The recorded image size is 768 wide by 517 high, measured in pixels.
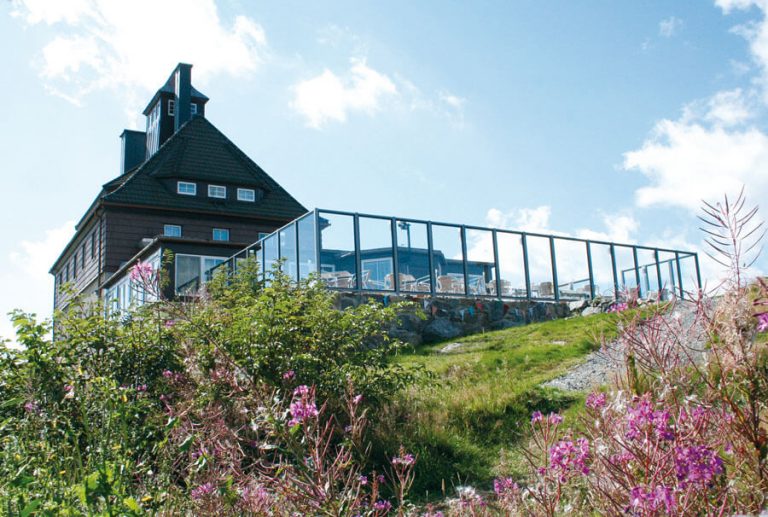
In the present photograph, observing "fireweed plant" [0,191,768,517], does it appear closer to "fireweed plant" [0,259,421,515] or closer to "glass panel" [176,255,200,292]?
"fireweed plant" [0,259,421,515]

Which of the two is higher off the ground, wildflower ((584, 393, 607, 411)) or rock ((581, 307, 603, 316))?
rock ((581, 307, 603, 316))

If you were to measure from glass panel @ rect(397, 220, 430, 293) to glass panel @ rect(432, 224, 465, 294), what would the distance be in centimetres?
29

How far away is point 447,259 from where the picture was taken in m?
17.1

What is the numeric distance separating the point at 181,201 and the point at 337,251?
49.0 feet

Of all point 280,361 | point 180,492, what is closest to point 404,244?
point 280,361

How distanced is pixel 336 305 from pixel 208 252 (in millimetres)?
8252

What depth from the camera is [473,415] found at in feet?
24.0

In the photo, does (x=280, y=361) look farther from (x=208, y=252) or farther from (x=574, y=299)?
(x=208, y=252)

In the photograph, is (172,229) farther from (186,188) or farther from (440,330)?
(440,330)

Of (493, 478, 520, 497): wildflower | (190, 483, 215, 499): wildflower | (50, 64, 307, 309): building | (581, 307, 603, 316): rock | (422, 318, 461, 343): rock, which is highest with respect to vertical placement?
(50, 64, 307, 309): building

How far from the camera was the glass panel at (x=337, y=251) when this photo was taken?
50.0 ft

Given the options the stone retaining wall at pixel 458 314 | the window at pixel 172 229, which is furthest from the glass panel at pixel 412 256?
the window at pixel 172 229

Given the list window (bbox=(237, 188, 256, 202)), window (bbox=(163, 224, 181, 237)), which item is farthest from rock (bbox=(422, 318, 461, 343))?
window (bbox=(237, 188, 256, 202))

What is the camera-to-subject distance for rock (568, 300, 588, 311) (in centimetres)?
1844
